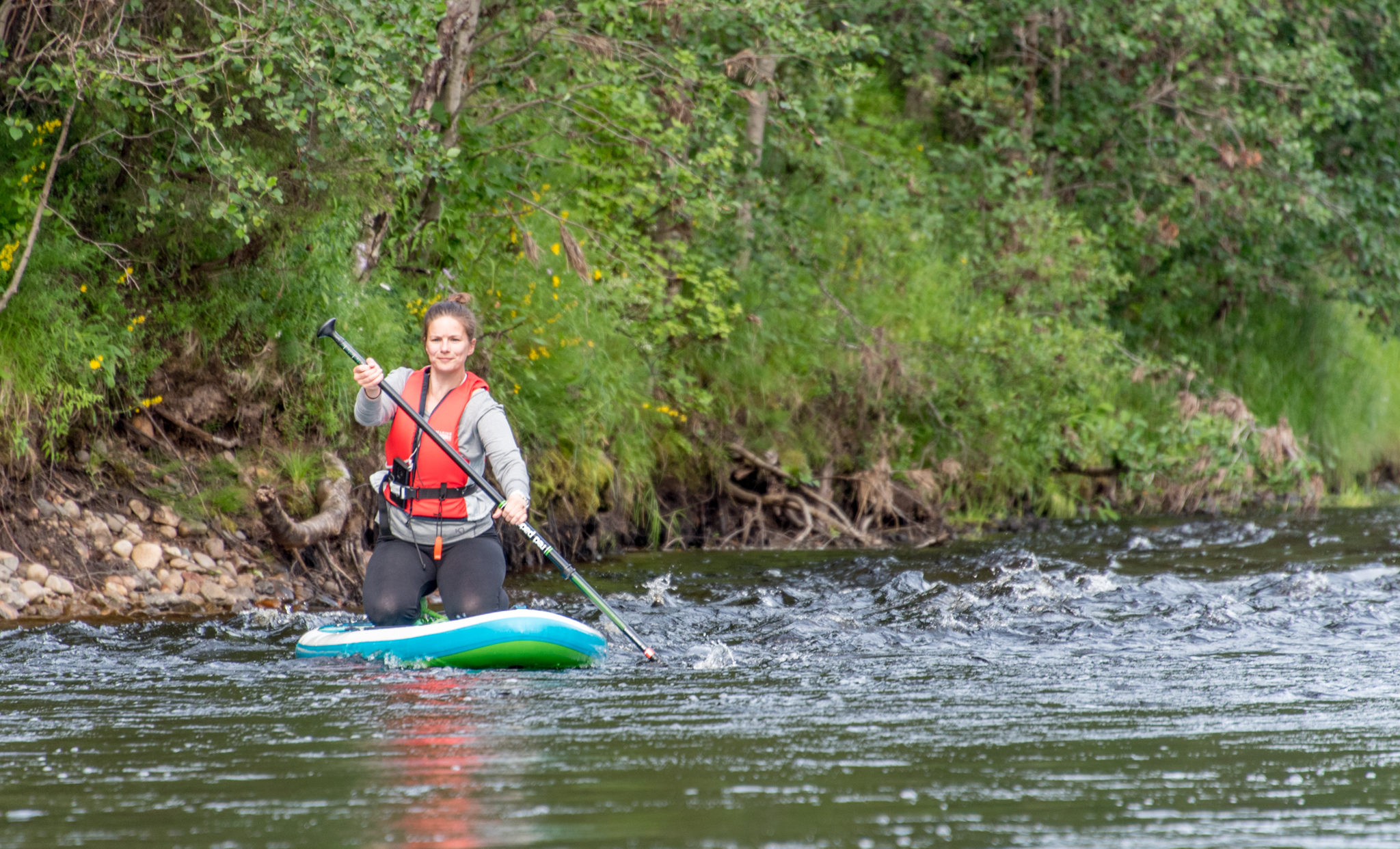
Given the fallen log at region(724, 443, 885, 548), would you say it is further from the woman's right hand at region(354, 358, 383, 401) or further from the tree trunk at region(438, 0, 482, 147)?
the woman's right hand at region(354, 358, 383, 401)

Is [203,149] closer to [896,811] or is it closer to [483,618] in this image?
[483,618]

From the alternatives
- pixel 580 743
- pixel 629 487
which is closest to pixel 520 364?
pixel 629 487

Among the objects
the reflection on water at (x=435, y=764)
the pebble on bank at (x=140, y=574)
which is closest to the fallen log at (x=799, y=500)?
the pebble on bank at (x=140, y=574)

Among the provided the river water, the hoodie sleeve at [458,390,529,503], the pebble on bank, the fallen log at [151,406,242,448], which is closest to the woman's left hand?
the hoodie sleeve at [458,390,529,503]

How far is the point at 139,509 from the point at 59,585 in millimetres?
704

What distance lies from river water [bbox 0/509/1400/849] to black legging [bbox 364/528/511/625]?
0.29 metres

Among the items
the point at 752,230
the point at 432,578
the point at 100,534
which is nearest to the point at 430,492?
the point at 432,578

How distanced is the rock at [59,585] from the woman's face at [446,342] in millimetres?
2372

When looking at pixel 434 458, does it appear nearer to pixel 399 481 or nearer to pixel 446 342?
pixel 399 481

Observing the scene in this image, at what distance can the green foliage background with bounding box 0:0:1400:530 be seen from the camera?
6.95m

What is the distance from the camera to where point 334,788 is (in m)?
3.42

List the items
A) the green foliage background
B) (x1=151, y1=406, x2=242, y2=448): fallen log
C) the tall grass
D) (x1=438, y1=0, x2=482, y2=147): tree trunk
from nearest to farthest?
the green foliage background → (x1=151, y1=406, x2=242, y2=448): fallen log → (x1=438, y1=0, x2=482, y2=147): tree trunk → the tall grass

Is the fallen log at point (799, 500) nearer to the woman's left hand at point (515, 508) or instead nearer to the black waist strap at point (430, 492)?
the black waist strap at point (430, 492)

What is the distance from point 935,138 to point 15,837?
41.9 feet
